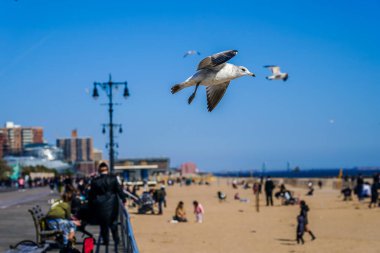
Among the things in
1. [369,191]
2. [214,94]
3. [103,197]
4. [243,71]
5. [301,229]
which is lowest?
[301,229]

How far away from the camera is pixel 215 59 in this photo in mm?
5309

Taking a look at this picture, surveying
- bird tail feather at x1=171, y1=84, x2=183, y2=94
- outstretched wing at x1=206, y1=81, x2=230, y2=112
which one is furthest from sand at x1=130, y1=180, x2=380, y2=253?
bird tail feather at x1=171, y1=84, x2=183, y2=94

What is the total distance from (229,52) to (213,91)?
507 millimetres

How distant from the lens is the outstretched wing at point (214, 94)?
5.40m

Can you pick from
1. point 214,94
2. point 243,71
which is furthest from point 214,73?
point 214,94

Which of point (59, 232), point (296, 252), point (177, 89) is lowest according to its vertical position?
point (296, 252)

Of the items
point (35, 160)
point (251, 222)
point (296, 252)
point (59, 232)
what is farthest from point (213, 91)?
point (35, 160)

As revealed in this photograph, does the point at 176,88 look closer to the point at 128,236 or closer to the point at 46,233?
the point at 128,236

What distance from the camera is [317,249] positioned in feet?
55.7

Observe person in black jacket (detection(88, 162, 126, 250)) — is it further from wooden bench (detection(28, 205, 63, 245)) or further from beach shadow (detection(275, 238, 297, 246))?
beach shadow (detection(275, 238, 297, 246))

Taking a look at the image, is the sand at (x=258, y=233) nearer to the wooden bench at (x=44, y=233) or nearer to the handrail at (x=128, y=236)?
the wooden bench at (x=44, y=233)

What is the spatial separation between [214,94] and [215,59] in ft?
1.66

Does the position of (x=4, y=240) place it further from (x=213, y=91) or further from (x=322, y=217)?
(x=322, y=217)

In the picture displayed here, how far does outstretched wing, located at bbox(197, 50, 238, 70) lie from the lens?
519 centimetres
